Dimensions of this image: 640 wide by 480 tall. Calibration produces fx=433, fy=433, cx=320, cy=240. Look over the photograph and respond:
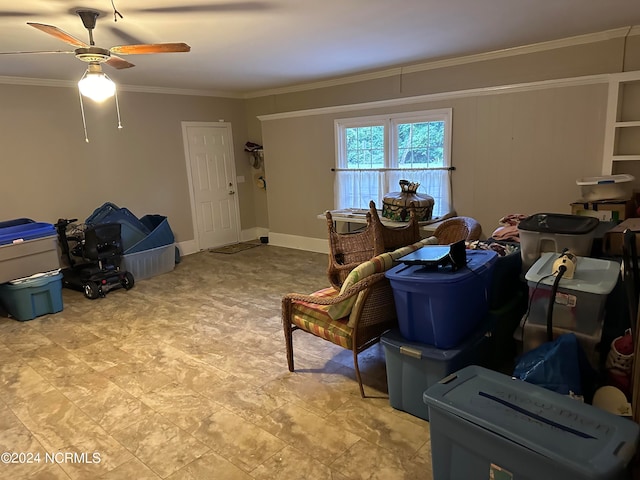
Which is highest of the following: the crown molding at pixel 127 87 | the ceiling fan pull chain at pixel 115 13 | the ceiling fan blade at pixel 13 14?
the crown molding at pixel 127 87

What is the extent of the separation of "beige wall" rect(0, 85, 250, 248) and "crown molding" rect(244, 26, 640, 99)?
1858 millimetres

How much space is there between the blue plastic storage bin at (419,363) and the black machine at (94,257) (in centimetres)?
368

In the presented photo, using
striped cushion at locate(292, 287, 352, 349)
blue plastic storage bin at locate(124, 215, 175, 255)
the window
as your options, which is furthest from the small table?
striped cushion at locate(292, 287, 352, 349)

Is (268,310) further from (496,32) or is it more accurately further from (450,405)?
(496,32)

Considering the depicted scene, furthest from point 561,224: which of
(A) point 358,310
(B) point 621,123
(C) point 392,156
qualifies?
(C) point 392,156

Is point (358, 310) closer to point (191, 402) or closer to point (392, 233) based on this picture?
Result: point (392, 233)

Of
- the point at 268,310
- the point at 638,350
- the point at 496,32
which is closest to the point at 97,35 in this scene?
the point at 268,310

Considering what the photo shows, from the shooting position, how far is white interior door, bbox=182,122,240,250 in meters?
6.70

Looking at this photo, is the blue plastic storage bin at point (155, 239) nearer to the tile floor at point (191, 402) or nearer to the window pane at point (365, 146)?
the tile floor at point (191, 402)

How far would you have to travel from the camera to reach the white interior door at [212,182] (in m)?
6.70

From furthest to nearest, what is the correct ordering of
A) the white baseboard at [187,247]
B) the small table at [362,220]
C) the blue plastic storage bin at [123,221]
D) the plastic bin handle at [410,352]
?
the white baseboard at [187,247] → the blue plastic storage bin at [123,221] → the small table at [362,220] → the plastic bin handle at [410,352]

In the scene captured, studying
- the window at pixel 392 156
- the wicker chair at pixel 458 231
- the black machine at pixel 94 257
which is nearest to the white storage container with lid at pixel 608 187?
the wicker chair at pixel 458 231

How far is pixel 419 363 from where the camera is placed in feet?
7.80

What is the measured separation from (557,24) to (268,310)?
3.55 m
